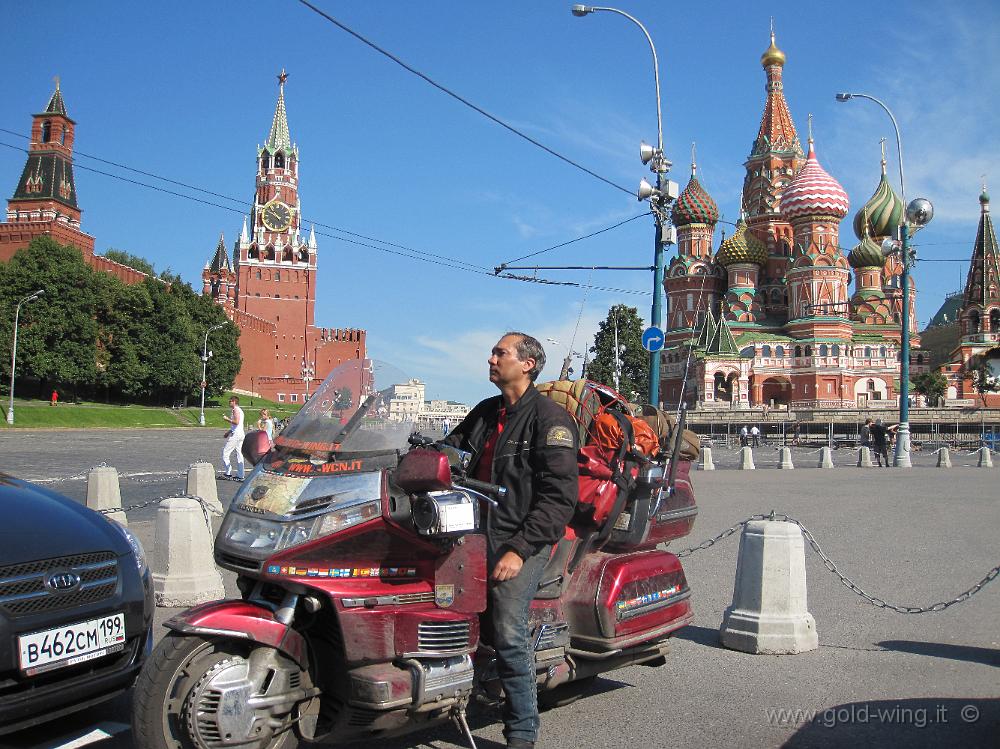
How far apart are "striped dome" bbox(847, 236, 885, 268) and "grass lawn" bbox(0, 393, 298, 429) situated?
53.9 meters

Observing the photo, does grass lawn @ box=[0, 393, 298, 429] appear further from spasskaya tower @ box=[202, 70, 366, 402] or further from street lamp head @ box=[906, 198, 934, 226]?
spasskaya tower @ box=[202, 70, 366, 402]

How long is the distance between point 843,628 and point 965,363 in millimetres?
89802

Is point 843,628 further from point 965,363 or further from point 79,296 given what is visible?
point 965,363

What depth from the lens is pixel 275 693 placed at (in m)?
3.31

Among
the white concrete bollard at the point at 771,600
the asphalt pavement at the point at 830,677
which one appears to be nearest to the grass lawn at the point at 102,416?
the asphalt pavement at the point at 830,677

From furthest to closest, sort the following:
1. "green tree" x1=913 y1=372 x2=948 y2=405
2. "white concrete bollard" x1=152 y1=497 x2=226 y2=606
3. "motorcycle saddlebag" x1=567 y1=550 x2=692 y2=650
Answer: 1. "green tree" x1=913 y1=372 x2=948 y2=405
2. "white concrete bollard" x1=152 y1=497 x2=226 y2=606
3. "motorcycle saddlebag" x1=567 y1=550 x2=692 y2=650

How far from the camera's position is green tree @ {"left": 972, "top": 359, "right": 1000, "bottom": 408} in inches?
3172

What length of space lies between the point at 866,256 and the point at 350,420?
3196 inches

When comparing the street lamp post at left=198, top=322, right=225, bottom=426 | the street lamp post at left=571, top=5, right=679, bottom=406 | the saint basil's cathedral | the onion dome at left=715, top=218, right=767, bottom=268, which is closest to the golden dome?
the saint basil's cathedral

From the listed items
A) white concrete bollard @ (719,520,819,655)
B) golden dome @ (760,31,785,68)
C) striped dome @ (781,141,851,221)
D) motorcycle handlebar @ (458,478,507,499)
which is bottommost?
white concrete bollard @ (719,520,819,655)

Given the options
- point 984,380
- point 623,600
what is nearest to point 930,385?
point 984,380

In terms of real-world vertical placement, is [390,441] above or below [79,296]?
below

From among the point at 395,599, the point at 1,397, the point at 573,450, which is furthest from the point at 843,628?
the point at 1,397

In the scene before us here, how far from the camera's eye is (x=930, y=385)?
8781cm
